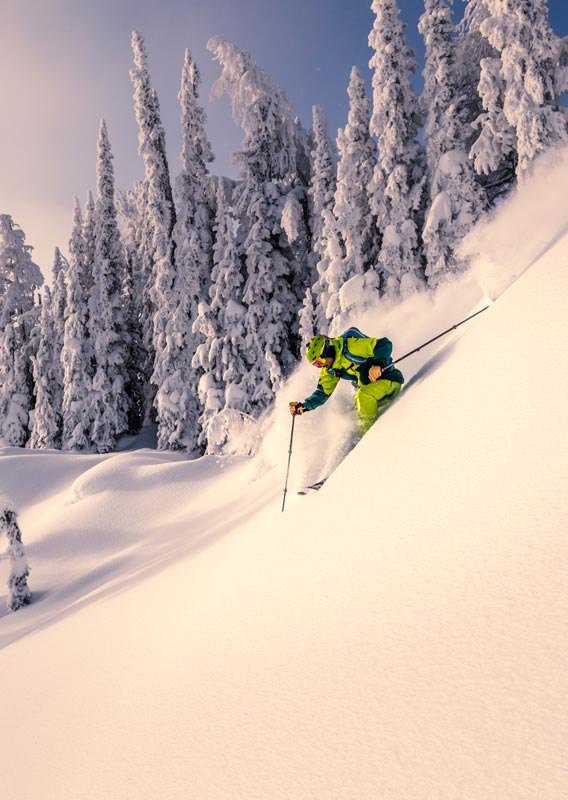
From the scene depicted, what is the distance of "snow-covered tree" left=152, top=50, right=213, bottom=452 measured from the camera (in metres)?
23.2

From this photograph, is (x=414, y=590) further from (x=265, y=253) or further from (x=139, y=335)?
(x=139, y=335)

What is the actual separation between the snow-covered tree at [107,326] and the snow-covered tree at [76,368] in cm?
40

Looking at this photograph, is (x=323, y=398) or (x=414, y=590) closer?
(x=414, y=590)

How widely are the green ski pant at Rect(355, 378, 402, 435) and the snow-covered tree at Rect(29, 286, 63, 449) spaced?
28129 mm

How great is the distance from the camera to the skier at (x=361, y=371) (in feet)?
15.2

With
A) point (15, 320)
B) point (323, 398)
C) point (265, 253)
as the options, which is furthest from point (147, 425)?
point (323, 398)

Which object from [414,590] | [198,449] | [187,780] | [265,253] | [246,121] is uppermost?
[246,121]

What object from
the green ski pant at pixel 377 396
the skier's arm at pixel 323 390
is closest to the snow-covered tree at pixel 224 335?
the skier's arm at pixel 323 390

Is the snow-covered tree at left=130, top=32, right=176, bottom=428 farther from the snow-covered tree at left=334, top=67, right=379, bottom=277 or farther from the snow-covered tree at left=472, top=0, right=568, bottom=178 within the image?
the snow-covered tree at left=472, top=0, right=568, bottom=178

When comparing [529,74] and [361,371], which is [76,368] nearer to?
[529,74]

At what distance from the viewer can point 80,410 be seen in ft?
90.3

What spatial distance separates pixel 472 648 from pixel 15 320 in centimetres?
3667

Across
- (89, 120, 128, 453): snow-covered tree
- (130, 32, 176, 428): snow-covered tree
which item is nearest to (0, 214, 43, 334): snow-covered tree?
(89, 120, 128, 453): snow-covered tree

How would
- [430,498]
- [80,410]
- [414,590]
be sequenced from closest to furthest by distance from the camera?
[414,590]
[430,498]
[80,410]
